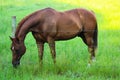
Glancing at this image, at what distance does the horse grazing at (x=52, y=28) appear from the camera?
783 cm

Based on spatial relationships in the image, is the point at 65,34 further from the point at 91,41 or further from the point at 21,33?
the point at 21,33

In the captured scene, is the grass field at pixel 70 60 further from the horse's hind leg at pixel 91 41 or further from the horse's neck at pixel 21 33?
the horse's neck at pixel 21 33

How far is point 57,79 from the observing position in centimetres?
700

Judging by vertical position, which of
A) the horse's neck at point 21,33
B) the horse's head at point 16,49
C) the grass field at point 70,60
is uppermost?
the horse's neck at point 21,33

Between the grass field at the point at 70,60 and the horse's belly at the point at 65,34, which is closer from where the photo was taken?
the grass field at the point at 70,60

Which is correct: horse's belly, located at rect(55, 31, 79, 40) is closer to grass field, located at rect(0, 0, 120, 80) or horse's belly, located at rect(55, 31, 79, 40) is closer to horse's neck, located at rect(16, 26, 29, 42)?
grass field, located at rect(0, 0, 120, 80)

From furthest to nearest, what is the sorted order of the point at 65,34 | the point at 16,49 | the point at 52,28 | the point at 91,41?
1. the point at 91,41
2. the point at 65,34
3. the point at 52,28
4. the point at 16,49

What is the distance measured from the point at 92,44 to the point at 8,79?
2.86m

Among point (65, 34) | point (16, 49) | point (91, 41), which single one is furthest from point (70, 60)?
point (16, 49)

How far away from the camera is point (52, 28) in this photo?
809cm

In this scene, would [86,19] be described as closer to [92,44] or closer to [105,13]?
[92,44]

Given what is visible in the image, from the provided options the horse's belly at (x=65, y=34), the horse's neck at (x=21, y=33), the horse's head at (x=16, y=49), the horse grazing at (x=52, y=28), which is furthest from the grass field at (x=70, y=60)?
the horse's neck at (x=21, y=33)

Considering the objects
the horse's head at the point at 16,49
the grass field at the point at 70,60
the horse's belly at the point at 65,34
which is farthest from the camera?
the horse's belly at the point at 65,34

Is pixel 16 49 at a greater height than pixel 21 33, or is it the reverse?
pixel 21 33
